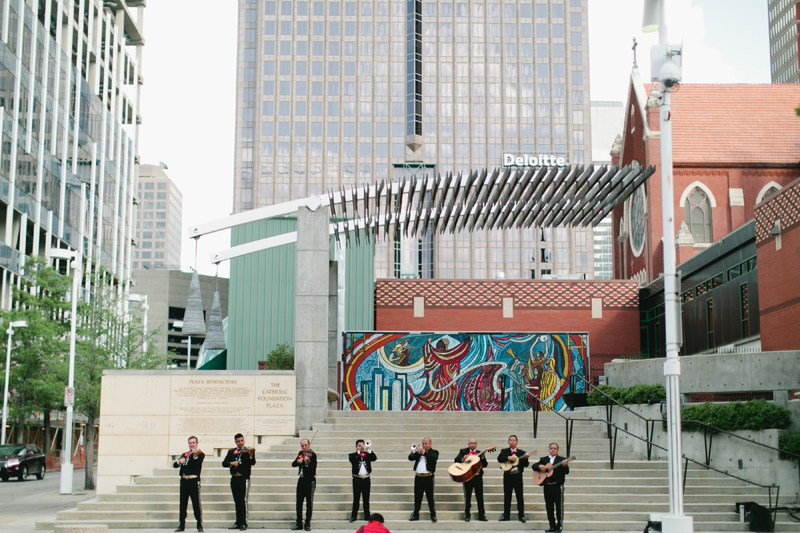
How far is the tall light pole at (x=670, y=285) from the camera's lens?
11.8 metres

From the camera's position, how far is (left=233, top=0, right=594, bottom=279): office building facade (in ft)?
359

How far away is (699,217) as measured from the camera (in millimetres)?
44125

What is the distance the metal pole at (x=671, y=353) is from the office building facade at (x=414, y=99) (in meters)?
95.3

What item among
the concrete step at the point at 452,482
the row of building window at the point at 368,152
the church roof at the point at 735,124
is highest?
the row of building window at the point at 368,152

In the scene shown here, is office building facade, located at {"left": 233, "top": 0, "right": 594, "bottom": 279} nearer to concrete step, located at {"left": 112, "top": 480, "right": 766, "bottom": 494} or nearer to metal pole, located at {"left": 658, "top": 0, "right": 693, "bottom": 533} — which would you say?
concrete step, located at {"left": 112, "top": 480, "right": 766, "bottom": 494}

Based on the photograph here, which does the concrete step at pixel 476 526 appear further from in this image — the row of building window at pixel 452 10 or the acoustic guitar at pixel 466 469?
the row of building window at pixel 452 10

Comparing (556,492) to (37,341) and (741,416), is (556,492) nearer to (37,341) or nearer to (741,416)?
(741,416)

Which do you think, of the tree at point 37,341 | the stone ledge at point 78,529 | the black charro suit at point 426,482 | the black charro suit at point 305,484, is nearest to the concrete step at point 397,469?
the black charro suit at point 426,482

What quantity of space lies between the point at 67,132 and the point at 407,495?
51702mm

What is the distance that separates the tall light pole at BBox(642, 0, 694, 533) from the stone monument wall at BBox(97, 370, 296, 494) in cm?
990

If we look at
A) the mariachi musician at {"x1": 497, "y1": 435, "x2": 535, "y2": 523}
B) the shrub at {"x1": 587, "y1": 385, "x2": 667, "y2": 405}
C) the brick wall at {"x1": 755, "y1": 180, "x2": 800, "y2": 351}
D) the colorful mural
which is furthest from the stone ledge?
the colorful mural

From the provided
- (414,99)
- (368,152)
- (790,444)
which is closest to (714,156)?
(790,444)

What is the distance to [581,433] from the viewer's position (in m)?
20.1

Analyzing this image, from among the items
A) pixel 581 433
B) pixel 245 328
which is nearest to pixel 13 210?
pixel 245 328
